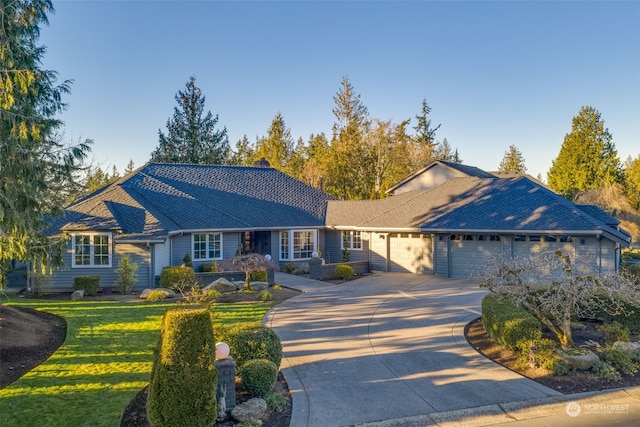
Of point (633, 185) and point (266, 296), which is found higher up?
point (633, 185)

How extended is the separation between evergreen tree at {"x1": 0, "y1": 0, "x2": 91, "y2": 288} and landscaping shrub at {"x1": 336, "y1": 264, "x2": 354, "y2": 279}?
40.5ft

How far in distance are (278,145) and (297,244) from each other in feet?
96.4

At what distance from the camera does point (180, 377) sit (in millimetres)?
5336

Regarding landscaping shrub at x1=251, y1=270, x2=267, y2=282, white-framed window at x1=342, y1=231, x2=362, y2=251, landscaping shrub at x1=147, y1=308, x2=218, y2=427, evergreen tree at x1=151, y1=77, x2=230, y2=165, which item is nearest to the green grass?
landscaping shrub at x1=147, y1=308, x2=218, y2=427

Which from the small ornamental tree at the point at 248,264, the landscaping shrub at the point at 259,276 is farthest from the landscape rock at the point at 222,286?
the landscaping shrub at the point at 259,276

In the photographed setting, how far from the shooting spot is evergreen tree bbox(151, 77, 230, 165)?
46750mm

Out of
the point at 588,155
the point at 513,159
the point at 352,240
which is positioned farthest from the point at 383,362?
the point at 513,159

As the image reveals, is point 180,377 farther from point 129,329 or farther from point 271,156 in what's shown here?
point 271,156

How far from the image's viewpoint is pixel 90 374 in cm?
759

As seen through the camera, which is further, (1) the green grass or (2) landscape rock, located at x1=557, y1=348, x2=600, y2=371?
(2) landscape rock, located at x1=557, y1=348, x2=600, y2=371

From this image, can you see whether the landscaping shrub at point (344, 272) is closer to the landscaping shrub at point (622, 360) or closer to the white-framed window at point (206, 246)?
the white-framed window at point (206, 246)

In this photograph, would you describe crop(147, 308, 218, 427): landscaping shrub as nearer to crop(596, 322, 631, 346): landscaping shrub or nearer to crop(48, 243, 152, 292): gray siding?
crop(596, 322, 631, 346): landscaping shrub

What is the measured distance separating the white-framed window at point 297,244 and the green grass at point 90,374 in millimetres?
10741

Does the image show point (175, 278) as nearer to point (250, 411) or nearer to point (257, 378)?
point (257, 378)
